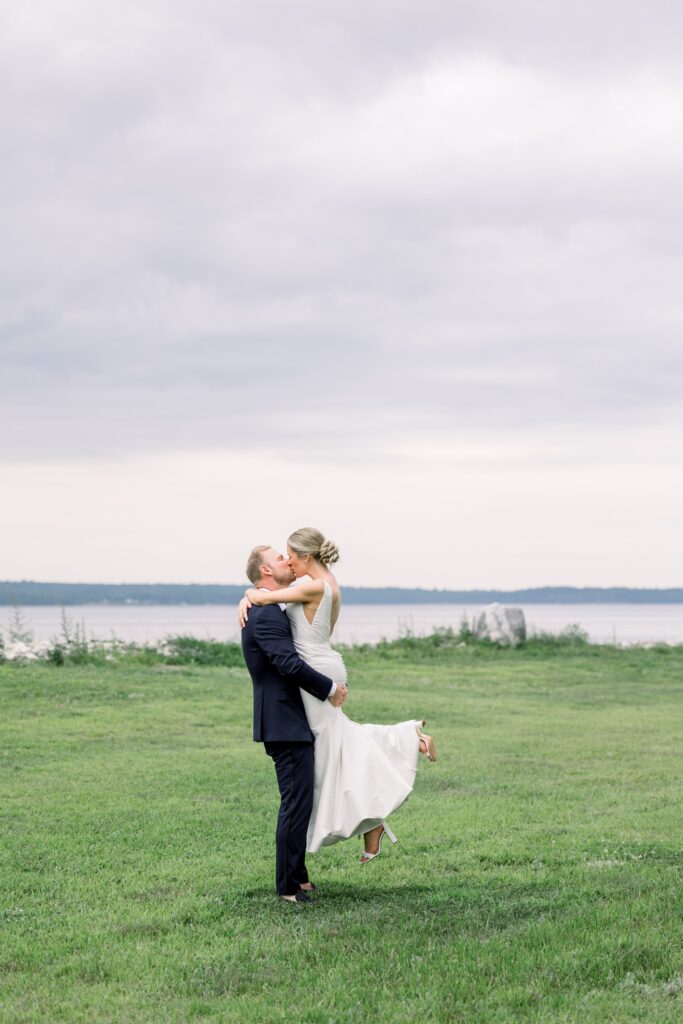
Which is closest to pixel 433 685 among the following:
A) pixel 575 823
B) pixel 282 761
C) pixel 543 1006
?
pixel 575 823

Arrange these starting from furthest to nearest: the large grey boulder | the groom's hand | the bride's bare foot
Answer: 1. the large grey boulder
2. the bride's bare foot
3. the groom's hand

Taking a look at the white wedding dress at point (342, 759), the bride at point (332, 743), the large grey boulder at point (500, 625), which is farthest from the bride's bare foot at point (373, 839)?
the large grey boulder at point (500, 625)

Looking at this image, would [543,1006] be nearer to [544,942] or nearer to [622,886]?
[544,942]

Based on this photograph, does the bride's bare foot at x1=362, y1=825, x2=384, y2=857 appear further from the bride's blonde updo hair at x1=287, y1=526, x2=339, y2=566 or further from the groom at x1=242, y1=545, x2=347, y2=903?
the bride's blonde updo hair at x1=287, y1=526, x2=339, y2=566

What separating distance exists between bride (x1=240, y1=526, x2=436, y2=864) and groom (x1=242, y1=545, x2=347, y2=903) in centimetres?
8

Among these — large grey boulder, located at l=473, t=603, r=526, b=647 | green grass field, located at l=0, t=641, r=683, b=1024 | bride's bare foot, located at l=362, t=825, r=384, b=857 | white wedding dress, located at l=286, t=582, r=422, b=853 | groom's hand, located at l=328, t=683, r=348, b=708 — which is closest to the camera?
green grass field, located at l=0, t=641, r=683, b=1024

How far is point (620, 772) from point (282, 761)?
679 centimetres

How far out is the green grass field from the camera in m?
5.82

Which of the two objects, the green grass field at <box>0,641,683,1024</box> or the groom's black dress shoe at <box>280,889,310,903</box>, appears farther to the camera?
the groom's black dress shoe at <box>280,889,310,903</box>

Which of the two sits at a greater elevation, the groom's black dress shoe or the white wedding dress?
the white wedding dress

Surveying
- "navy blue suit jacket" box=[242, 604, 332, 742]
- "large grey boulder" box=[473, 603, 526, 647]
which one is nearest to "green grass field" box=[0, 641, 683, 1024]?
"navy blue suit jacket" box=[242, 604, 332, 742]

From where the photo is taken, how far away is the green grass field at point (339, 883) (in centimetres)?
582

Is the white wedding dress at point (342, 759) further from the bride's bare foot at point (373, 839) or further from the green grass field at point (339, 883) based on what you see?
the green grass field at point (339, 883)

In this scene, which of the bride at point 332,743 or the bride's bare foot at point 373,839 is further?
the bride's bare foot at point 373,839
